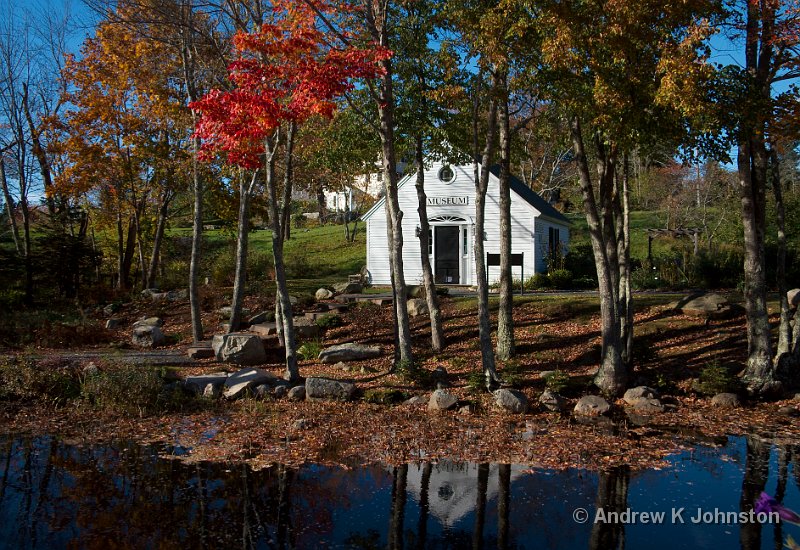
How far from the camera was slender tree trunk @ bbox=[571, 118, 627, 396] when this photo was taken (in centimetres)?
1191

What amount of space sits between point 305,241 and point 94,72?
19117 mm

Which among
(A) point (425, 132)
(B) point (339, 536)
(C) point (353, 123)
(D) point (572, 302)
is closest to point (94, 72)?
(C) point (353, 123)

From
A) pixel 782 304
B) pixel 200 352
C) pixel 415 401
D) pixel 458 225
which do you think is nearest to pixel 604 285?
pixel 782 304

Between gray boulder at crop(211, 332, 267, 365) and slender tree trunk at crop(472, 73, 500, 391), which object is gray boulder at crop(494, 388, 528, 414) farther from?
gray boulder at crop(211, 332, 267, 365)

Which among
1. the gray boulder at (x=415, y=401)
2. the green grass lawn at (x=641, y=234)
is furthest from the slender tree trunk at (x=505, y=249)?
the green grass lawn at (x=641, y=234)

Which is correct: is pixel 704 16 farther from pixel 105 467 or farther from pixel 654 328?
pixel 105 467

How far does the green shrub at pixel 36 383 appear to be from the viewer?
37.7ft

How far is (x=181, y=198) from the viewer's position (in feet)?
99.8

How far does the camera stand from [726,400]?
456 inches

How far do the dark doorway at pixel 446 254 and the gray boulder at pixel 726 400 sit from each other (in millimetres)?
13882

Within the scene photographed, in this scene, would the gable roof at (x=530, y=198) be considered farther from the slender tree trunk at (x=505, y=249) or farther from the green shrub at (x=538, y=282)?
the slender tree trunk at (x=505, y=249)

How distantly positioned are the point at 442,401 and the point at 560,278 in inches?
541

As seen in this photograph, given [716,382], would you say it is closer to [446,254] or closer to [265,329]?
[265,329]

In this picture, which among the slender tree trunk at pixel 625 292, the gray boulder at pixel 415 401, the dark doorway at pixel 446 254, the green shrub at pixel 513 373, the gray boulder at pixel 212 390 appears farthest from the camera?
the dark doorway at pixel 446 254
